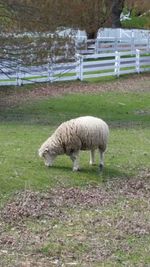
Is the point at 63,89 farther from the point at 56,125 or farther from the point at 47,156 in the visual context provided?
the point at 47,156

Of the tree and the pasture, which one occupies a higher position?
the tree

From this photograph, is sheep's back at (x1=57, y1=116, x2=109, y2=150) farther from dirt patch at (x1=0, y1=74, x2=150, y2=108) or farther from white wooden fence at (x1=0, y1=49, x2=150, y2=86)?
dirt patch at (x1=0, y1=74, x2=150, y2=108)

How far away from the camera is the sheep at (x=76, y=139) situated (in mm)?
11398

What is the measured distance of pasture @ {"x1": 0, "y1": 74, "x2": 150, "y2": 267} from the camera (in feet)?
23.1

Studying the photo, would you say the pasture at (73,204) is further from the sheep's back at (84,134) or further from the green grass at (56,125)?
the sheep's back at (84,134)

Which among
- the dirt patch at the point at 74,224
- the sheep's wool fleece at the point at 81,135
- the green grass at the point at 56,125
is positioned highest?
the sheep's wool fleece at the point at 81,135

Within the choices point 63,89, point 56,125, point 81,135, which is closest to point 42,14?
point 56,125

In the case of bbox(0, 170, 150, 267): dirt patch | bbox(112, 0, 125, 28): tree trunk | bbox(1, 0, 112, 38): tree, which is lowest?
bbox(0, 170, 150, 267): dirt patch

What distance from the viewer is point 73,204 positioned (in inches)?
372

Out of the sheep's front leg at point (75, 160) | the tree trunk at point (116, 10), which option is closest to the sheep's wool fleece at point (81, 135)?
the sheep's front leg at point (75, 160)

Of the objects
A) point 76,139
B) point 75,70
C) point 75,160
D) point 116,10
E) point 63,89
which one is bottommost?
point 75,160

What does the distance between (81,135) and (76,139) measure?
4.7 inches

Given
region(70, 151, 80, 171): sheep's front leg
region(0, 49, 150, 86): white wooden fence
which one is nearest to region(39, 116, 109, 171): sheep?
region(70, 151, 80, 171): sheep's front leg

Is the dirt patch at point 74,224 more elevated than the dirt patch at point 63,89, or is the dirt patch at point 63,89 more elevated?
the dirt patch at point 63,89
